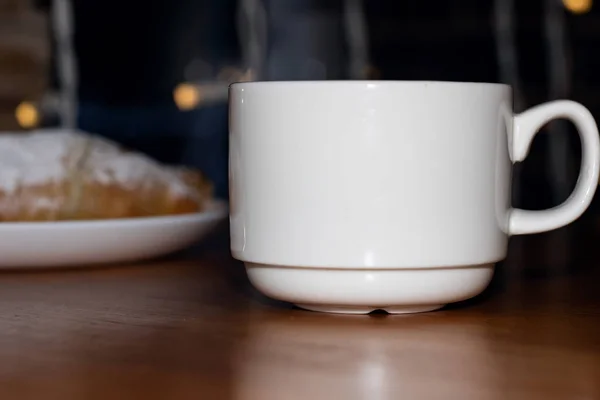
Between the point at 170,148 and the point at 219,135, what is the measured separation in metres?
0.10

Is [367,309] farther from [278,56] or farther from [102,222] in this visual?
[278,56]

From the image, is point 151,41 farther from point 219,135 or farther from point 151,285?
point 151,285

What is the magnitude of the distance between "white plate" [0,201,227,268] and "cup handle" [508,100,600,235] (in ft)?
0.94

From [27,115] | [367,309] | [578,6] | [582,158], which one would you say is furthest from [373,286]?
[578,6]

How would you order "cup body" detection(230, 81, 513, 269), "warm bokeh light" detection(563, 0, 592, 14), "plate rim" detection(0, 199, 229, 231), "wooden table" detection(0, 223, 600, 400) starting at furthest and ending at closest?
"warm bokeh light" detection(563, 0, 592, 14) → "plate rim" detection(0, 199, 229, 231) → "cup body" detection(230, 81, 513, 269) → "wooden table" detection(0, 223, 600, 400)

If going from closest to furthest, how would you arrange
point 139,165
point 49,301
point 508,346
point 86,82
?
point 508,346 → point 49,301 → point 139,165 → point 86,82

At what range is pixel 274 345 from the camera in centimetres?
45

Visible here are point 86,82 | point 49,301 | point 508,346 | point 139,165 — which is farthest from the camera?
point 86,82

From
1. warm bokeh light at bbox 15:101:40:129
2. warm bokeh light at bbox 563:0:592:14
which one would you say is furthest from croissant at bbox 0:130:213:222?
warm bokeh light at bbox 563:0:592:14

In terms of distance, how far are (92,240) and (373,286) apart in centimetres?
28

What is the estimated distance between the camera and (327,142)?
0.50 metres

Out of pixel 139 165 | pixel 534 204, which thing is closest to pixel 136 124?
pixel 534 204

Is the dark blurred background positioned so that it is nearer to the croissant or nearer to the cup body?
the croissant

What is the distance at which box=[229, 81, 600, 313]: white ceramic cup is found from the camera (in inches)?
19.4
